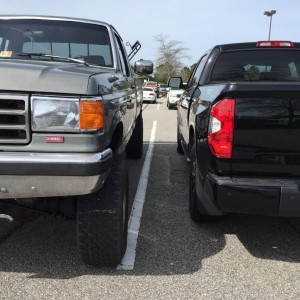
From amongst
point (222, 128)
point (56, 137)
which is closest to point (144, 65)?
point (222, 128)

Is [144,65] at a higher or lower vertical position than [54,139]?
higher

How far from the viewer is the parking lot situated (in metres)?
2.94

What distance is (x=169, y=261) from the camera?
340 centimetres

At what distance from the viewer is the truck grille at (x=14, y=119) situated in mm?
2549

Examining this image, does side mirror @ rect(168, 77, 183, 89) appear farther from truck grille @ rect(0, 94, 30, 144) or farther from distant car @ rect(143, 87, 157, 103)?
distant car @ rect(143, 87, 157, 103)

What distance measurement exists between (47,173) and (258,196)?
148 centimetres

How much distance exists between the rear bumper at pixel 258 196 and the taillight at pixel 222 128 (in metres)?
0.22

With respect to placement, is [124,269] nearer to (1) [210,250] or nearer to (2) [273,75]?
(1) [210,250]

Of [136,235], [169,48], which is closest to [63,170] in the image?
[136,235]

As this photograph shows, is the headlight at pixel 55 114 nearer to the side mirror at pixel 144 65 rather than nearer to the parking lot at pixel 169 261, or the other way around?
the parking lot at pixel 169 261

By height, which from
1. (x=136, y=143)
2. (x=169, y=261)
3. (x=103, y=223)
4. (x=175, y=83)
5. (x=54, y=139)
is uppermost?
(x=54, y=139)

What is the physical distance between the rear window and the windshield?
1322mm

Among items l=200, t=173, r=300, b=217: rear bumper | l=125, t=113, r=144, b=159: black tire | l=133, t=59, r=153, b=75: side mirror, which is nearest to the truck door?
l=133, t=59, r=153, b=75: side mirror

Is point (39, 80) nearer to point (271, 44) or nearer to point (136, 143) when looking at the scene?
point (271, 44)
